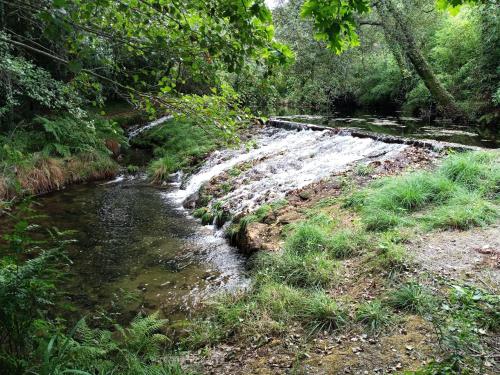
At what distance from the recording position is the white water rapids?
904 centimetres

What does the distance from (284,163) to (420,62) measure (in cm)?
1140

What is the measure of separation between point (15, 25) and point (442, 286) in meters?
13.4

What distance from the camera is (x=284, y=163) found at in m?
10.7

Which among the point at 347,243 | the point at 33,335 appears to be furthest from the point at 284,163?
the point at 33,335

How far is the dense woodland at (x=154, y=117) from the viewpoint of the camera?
280 centimetres

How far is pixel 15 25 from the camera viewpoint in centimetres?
1173

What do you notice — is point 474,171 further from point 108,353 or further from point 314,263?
point 108,353

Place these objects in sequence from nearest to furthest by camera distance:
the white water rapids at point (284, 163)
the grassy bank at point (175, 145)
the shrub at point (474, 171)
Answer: the shrub at point (474, 171) < the white water rapids at point (284, 163) < the grassy bank at point (175, 145)

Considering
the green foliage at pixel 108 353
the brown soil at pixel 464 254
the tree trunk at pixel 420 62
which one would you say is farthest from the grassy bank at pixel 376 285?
the tree trunk at pixel 420 62

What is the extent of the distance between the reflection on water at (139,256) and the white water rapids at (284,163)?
1.25 metres

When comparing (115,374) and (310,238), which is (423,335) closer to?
(310,238)

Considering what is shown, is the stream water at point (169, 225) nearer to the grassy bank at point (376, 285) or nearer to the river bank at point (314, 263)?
the river bank at point (314, 263)

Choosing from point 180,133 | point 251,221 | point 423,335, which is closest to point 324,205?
point 251,221

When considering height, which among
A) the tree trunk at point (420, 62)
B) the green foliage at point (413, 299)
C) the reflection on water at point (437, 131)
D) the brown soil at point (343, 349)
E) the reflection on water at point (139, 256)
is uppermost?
the tree trunk at point (420, 62)
